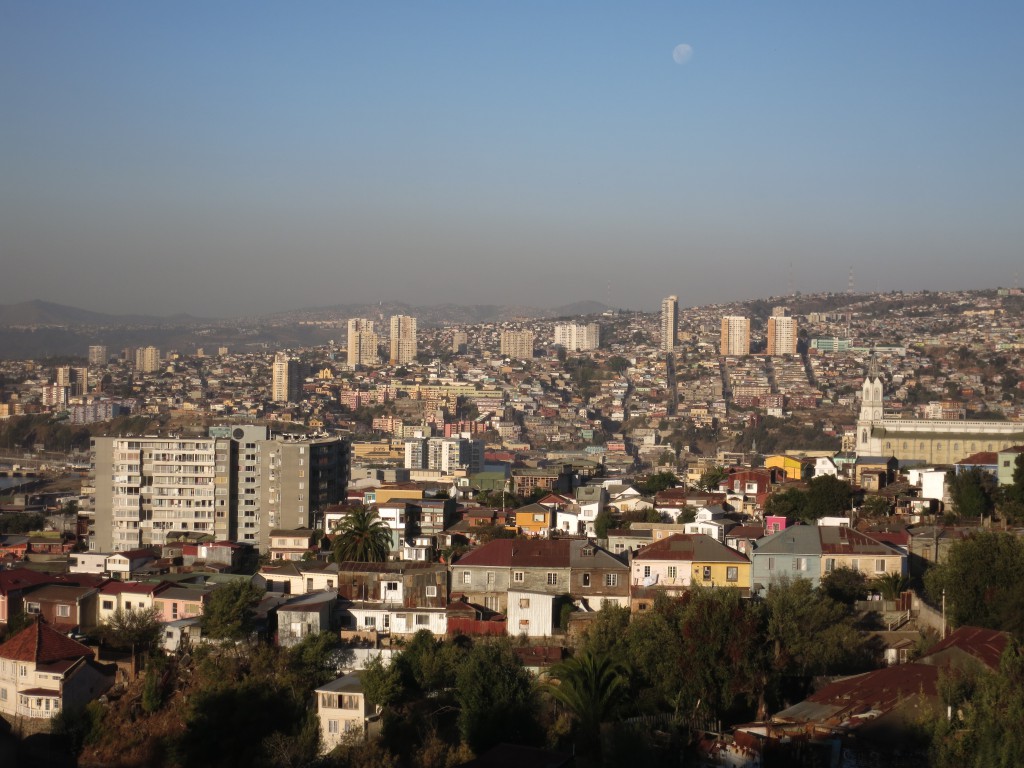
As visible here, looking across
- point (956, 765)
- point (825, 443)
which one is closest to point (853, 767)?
point (956, 765)

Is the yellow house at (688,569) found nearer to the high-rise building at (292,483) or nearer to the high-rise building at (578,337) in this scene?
the high-rise building at (292,483)

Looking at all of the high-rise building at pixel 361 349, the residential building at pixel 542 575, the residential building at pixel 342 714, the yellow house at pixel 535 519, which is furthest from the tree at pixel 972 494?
the high-rise building at pixel 361 349

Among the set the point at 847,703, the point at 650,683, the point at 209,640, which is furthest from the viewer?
the point at 209,640

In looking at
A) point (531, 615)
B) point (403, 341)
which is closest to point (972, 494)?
point (531, 615)

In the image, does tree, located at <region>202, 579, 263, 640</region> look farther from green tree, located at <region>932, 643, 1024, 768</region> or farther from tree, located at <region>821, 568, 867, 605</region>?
green tree, located at <region>932, 643, 1024, 768</region>

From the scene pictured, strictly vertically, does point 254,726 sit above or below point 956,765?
below

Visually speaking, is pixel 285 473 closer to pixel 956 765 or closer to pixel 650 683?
pixel 650 683

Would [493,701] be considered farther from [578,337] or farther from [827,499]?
[578,337]
